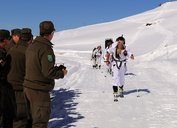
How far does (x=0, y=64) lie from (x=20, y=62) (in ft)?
1.46

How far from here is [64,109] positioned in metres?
12.0

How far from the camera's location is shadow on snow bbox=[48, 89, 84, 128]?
10.1 m

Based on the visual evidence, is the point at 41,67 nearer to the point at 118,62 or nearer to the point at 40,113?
the point at 40,113

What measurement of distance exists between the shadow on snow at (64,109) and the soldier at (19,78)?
2.33 meters

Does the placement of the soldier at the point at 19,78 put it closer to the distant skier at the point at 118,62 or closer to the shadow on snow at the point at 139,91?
the distant skier at the point at 118,62

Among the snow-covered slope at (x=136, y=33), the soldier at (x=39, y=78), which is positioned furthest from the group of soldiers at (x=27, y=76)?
the snow-covered slope at (x=136, y=33)

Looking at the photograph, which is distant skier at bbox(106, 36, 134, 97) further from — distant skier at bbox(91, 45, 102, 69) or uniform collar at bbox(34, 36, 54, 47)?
distant skier at bbox(91, 45, 102, 69)

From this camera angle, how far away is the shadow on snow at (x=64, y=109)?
396 inches

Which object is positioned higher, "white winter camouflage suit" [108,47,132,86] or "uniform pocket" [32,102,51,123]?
"white winter camouflage suit" [108,47,132,86]

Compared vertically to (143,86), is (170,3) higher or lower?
higher

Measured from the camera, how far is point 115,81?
13.9 metres

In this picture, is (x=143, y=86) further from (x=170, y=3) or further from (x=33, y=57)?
(x=170, y=3)

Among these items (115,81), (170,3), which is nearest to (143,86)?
(115,81)

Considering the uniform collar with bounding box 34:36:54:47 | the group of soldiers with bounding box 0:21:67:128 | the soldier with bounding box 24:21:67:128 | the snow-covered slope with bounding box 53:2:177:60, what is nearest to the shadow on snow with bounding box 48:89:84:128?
the group of soldiers with bounding box 0:21:67:128
